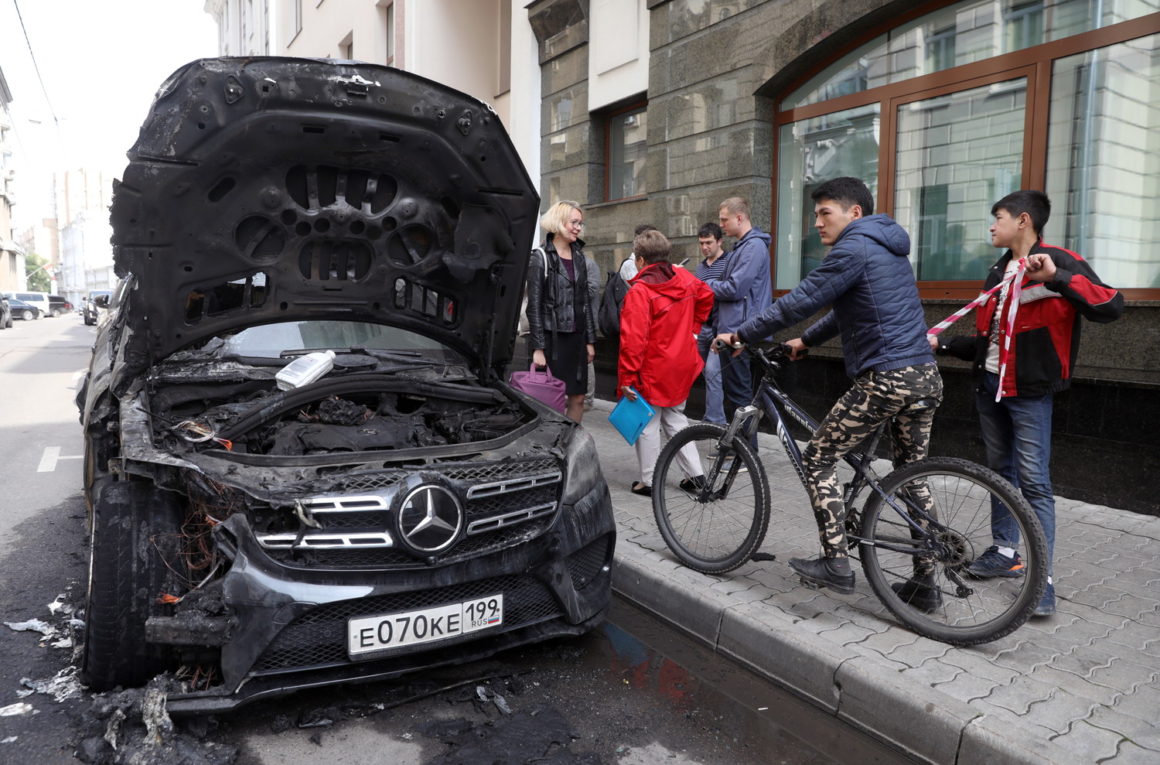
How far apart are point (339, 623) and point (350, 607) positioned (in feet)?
0.20

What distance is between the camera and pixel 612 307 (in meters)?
7.23

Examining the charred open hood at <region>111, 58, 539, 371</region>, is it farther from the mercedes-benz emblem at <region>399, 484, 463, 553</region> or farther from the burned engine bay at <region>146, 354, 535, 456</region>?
the mercedes-benz emblem at <region>399, 484, 463, 553</region>

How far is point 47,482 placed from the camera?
21.0 ft

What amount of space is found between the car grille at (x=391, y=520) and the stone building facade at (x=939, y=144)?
157 inches

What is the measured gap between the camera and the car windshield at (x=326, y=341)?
165 inches

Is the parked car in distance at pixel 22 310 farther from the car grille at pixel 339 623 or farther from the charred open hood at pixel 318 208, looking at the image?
the car grille at pixel 339 623

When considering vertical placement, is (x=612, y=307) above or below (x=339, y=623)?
above

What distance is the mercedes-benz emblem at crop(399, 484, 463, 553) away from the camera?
9.11ft

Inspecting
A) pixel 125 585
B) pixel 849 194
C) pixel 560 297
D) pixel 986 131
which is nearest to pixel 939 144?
pixel 986 131

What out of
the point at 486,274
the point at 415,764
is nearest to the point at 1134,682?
the point at 415,764

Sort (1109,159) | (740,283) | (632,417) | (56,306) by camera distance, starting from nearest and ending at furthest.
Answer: (632,417) → (1109,159) → (740,283) → (56,306)

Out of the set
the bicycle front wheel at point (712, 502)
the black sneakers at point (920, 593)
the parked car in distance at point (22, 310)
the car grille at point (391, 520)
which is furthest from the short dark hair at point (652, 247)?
the parked car in distance at point (22, 310)

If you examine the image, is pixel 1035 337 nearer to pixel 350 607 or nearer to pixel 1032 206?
pixel 1032 206

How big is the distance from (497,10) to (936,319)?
38.3 feet
